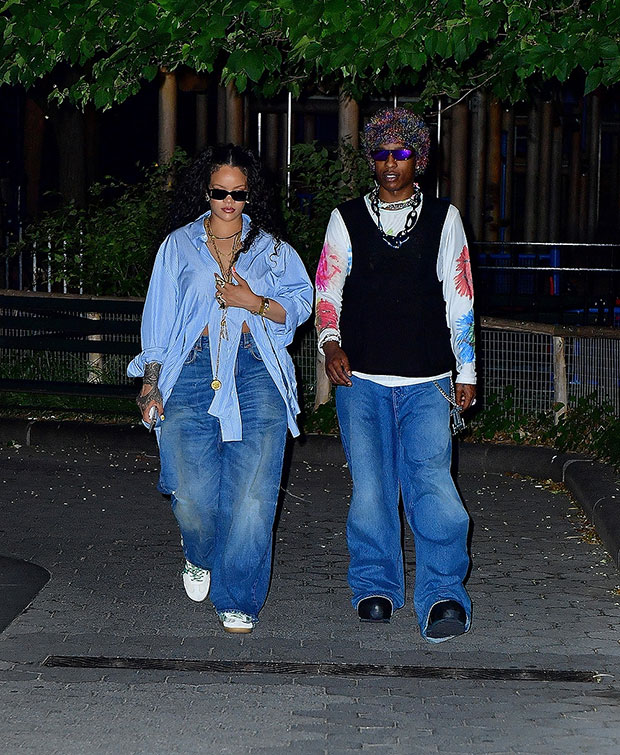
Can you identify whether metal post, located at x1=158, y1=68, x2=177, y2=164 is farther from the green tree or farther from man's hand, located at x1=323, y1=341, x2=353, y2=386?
man's hand, located at x1=323, y1=341, x2=353, y2=386

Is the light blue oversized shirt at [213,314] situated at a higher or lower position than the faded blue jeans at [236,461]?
higher

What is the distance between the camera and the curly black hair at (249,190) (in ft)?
18.9

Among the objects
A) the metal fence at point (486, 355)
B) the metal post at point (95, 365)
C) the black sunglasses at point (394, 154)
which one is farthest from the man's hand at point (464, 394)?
the metal post at point (95, 365)

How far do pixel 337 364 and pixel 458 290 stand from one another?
1.85ft

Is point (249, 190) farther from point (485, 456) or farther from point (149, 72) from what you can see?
point (485, 456)

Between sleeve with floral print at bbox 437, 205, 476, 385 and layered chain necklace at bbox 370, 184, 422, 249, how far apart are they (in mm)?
130

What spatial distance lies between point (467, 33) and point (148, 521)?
3331 mm

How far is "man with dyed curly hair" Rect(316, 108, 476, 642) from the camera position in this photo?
5.68m

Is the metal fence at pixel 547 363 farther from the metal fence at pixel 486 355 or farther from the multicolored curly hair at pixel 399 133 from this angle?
the multicolored curly hair at pixel 399 133

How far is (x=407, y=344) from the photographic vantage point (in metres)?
5.68

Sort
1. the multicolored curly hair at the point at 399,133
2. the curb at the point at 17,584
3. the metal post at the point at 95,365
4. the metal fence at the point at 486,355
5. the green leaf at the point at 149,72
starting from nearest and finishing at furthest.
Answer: the multicolored curly hair at the point at 399,133
the curb at the point at 17,584
the green leaf at the point at 149,72
the metal fence at the point at 486,355
the metal post at the point at 95,365

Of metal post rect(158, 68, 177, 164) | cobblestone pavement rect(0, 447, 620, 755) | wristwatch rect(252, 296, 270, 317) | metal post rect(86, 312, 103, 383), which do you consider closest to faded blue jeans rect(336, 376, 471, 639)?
cobblestone pavement rect(0, 447, 620, 755)

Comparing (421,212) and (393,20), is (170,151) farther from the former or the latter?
(421,212)

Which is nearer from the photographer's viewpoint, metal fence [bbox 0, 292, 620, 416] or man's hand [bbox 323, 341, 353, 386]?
man's hand [bbox 323, 341, 353, 386]
